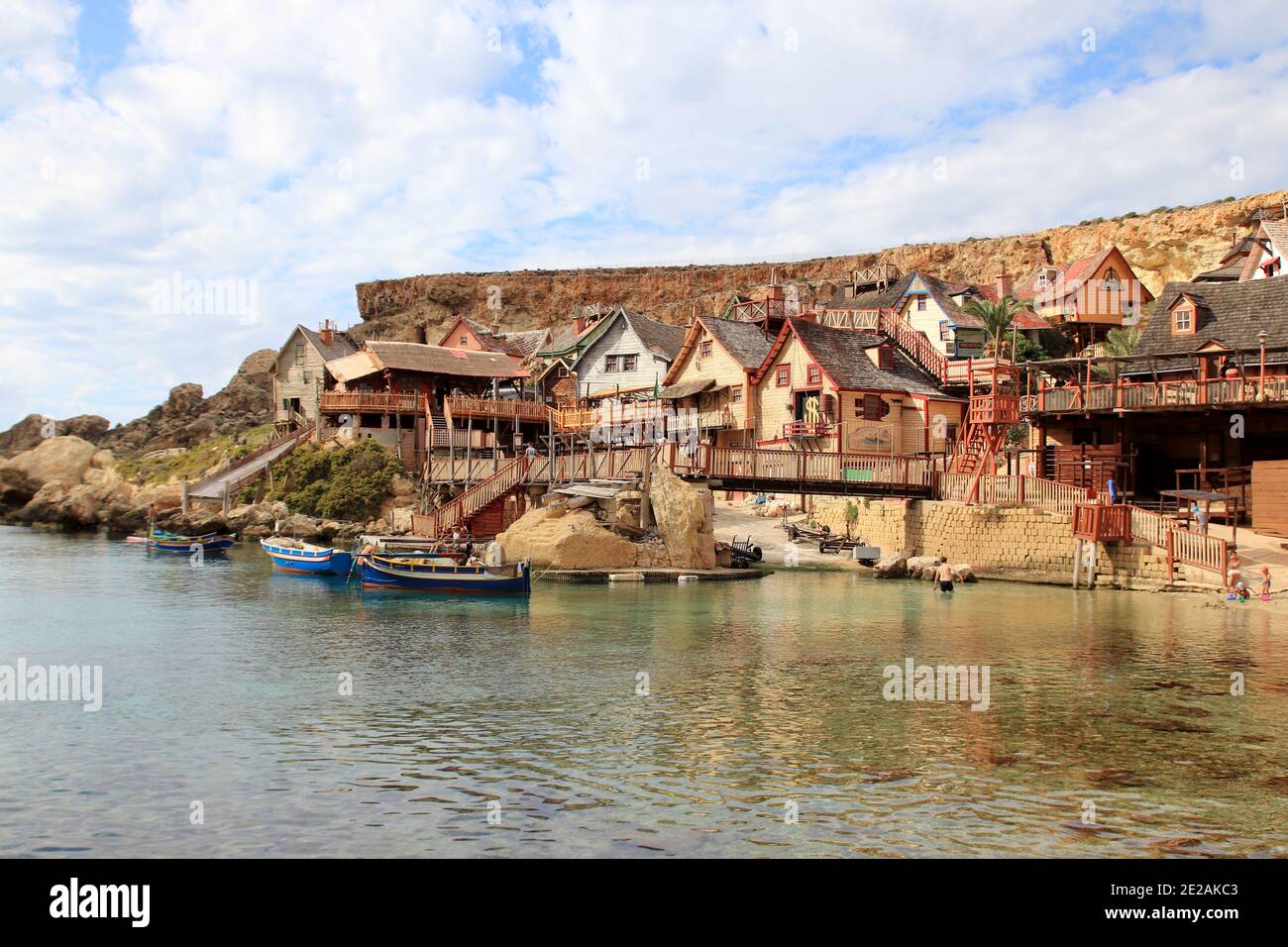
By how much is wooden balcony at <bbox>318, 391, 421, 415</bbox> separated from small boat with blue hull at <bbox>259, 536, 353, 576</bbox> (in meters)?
25.1

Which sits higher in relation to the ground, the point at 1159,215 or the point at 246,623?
the point at 1159,215

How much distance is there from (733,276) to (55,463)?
72.8 metres

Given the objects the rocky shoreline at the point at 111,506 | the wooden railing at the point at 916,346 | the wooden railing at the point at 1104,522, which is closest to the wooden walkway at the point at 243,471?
the rocky shoreline at the point at 111,506

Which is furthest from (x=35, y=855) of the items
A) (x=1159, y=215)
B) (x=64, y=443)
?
(x=1159, y=215)

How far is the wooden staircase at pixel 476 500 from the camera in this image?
175ft

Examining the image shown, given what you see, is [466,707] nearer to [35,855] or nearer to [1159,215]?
[35,855]

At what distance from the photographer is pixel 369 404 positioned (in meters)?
73.8

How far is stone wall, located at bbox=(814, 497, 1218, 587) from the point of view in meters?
40.6

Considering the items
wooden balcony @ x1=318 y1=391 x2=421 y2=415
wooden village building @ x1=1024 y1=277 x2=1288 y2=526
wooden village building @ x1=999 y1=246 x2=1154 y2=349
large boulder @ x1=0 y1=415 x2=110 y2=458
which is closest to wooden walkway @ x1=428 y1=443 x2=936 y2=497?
wooden village building @ x1=1024 y1=277 x2=1288 y2=526

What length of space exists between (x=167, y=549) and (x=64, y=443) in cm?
3761

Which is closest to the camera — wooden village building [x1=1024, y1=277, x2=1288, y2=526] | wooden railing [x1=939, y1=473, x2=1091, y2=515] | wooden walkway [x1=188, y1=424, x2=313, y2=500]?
wooden railing [x1=939, y1=473, x2=1091, y2=515]

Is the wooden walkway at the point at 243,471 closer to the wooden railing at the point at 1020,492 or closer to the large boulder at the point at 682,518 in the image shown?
the large boulder at the point at 682,518

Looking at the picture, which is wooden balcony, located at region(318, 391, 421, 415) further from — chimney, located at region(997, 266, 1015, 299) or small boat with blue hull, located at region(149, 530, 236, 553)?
chimney, located at region(997, 266, 1015, 299)

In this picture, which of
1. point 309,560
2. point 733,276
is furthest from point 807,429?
point 733,276
